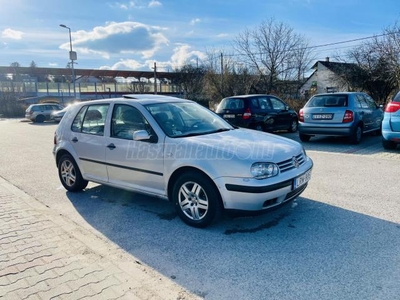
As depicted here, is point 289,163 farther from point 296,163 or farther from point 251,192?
point 251,192

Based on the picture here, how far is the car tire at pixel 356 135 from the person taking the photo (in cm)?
964

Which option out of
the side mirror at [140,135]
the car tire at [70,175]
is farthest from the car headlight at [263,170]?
the car tire at [70,175]

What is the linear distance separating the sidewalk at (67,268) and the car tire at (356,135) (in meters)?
8.40

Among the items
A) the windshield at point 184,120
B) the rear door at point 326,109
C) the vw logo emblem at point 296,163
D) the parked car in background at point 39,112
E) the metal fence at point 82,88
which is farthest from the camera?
the metal fence at point 82,88

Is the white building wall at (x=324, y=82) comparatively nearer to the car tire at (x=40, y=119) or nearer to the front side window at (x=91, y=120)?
the front side window at (x=91, y=120)

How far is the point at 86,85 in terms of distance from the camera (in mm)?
52844

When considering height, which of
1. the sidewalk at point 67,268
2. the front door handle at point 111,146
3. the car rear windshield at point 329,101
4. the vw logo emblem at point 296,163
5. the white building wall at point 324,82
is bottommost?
the sidewalk at point 67,268

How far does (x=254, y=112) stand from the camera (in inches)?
434

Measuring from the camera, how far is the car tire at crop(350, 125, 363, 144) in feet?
31.6

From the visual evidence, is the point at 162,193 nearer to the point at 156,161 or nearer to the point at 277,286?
the point at 156,161

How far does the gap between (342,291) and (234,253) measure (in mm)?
1073

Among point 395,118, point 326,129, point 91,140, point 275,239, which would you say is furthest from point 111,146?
point 326,129

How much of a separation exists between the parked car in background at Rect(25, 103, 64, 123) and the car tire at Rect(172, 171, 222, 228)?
24.8m

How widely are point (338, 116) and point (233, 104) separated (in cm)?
352
